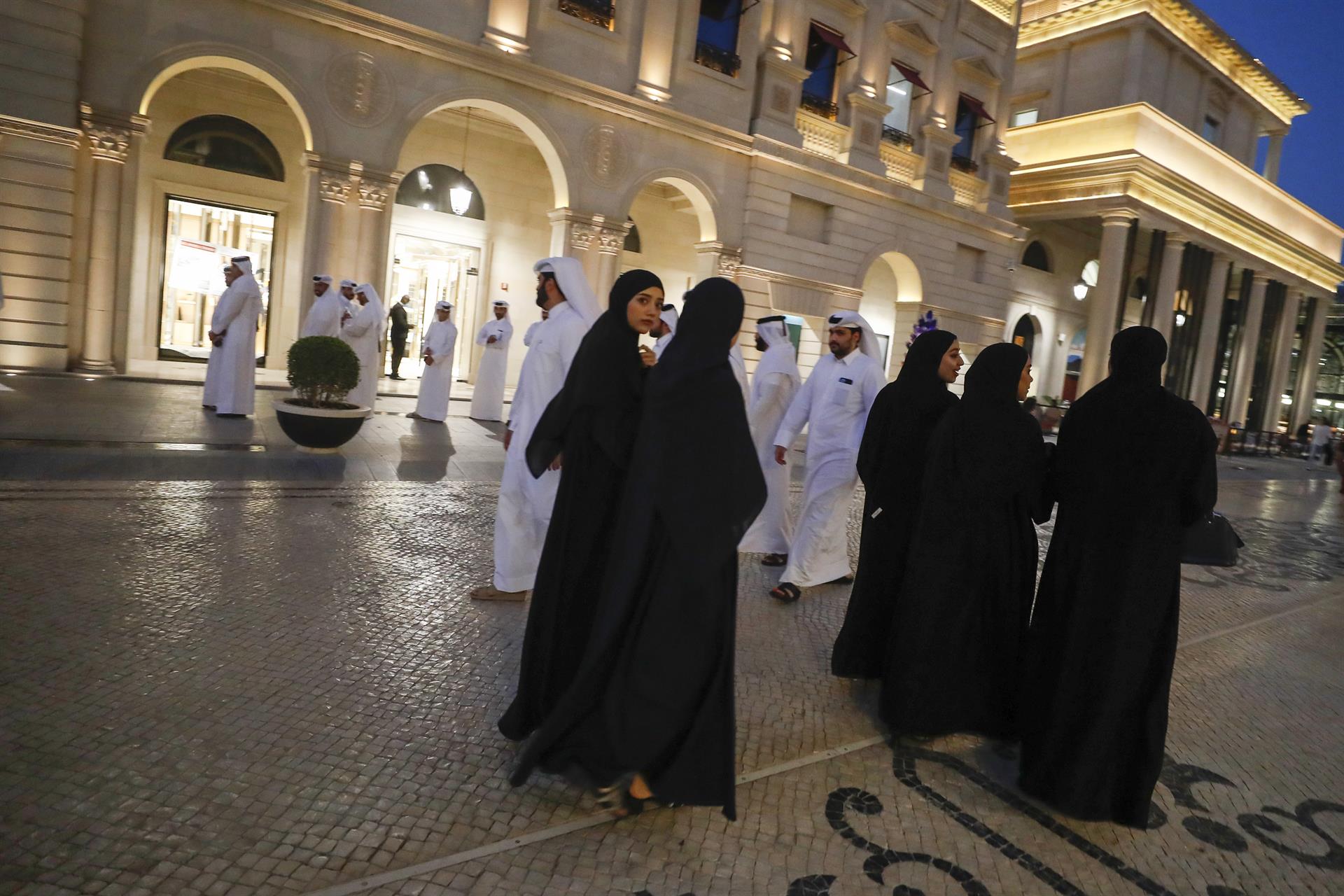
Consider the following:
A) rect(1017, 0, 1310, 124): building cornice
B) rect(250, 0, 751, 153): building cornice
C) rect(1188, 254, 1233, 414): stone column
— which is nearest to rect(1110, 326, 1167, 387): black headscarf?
rect(250, 0, 751, 153): building cornice

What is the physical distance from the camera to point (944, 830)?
9.11 ft

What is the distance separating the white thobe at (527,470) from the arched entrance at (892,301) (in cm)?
1745

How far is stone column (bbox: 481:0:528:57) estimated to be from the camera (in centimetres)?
1427

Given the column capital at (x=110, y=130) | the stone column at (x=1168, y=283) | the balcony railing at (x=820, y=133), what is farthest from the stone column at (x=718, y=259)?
the stone column at (x=1168, y=283)

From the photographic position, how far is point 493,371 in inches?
504

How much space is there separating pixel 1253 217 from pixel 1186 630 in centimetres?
3250

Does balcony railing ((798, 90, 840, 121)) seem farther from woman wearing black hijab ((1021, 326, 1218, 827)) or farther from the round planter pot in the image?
woman wearing black hijab ((1021, 326, 1218, 827))

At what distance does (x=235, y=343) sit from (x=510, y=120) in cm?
769

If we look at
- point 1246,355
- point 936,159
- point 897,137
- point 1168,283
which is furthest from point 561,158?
point 1246,355

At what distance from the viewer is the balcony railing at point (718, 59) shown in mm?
17016

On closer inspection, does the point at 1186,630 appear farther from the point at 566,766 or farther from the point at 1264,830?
the point at 566,766

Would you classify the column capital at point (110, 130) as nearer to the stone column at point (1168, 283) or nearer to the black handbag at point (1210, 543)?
the black handbag at point (1210, 543)

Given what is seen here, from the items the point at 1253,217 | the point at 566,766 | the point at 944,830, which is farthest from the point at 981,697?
the point at 1253,217

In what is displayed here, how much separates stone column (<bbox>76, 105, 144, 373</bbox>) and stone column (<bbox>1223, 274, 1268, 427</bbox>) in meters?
37.7
